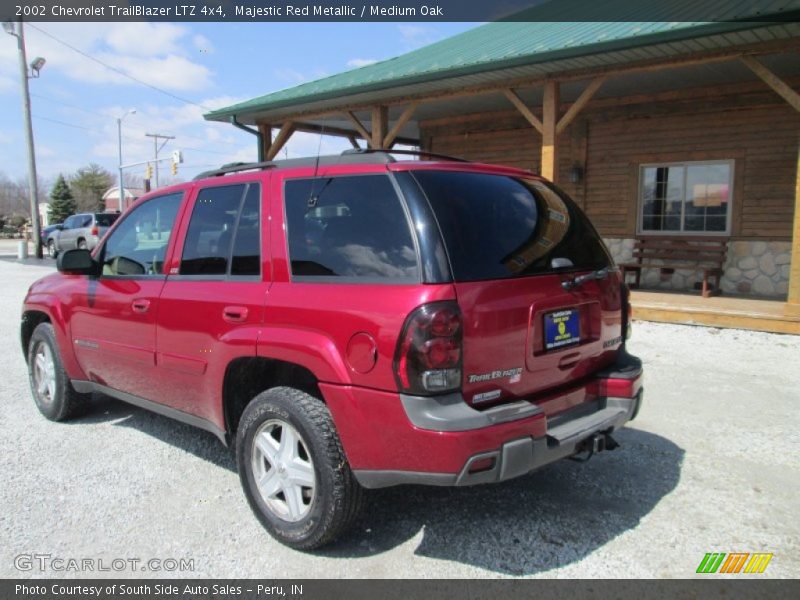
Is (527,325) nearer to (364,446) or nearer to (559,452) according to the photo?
(559,452)

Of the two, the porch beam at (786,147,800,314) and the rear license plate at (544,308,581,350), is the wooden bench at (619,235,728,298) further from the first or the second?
the rear license plate at (544,308,581,350)

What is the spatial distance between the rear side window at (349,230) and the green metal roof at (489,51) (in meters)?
5.99

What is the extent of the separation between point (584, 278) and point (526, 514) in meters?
1.30

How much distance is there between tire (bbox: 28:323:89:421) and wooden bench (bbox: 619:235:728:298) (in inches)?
374

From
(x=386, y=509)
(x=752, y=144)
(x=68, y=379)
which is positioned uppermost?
(x=752, y=144)

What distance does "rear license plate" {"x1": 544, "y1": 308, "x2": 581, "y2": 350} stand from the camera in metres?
2.88

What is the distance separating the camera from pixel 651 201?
39.8 feet

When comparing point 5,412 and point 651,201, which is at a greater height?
point 651,201

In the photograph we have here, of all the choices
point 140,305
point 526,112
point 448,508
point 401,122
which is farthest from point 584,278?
point 401,122

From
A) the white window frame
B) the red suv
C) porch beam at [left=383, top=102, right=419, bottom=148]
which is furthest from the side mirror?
the white window frame

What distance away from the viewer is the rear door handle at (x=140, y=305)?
373cm

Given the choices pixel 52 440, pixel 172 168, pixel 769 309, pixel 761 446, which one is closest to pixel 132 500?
pixel 52 440

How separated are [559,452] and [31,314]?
442 centimetres

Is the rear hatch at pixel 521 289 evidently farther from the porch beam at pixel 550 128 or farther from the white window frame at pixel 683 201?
the white window frame at pixel 683 201
